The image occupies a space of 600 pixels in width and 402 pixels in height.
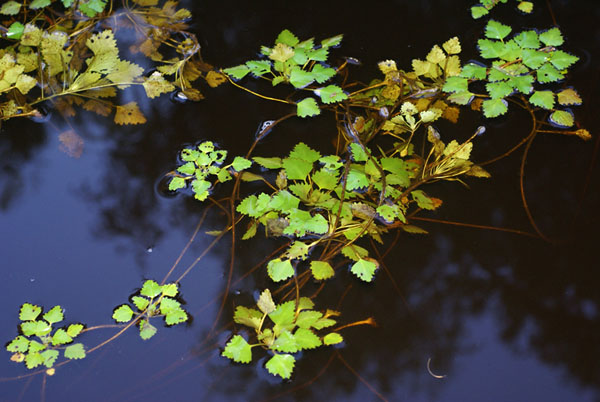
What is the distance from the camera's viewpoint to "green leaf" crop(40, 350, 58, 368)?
1.47 metres

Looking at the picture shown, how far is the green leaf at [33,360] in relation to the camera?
1.46 m

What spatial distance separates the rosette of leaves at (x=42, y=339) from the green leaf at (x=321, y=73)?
4.22ft

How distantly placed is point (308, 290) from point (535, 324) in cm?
74

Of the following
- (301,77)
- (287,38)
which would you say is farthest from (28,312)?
(287,38)

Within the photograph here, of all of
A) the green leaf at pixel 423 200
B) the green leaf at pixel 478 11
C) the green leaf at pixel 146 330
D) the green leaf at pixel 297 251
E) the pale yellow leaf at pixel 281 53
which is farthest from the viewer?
the green leaf at pixel 478 11

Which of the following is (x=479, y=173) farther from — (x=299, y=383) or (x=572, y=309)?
(x=299, y=383)

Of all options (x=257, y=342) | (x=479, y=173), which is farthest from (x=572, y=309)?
(x=257, y=342)

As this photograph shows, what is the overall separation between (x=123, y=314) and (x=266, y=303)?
0.46 m

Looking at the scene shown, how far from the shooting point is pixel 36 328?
152cm

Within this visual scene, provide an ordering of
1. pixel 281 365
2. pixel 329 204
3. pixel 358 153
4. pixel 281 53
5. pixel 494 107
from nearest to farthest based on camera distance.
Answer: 1. pixel 281 365
2. pixel 329 204
3. pixel 358 153
4. pixel 494 107
5. pixel 281 53

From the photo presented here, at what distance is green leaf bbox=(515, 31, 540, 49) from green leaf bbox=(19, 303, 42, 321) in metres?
2.17

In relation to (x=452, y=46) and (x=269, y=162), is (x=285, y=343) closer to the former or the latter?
(x=269, y=162)

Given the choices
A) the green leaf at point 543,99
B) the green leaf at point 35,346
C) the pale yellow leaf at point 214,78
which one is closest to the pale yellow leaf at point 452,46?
the green leaf at point 543,99

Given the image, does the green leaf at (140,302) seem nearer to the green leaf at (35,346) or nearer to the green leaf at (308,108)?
the green leaf at (35,346)
